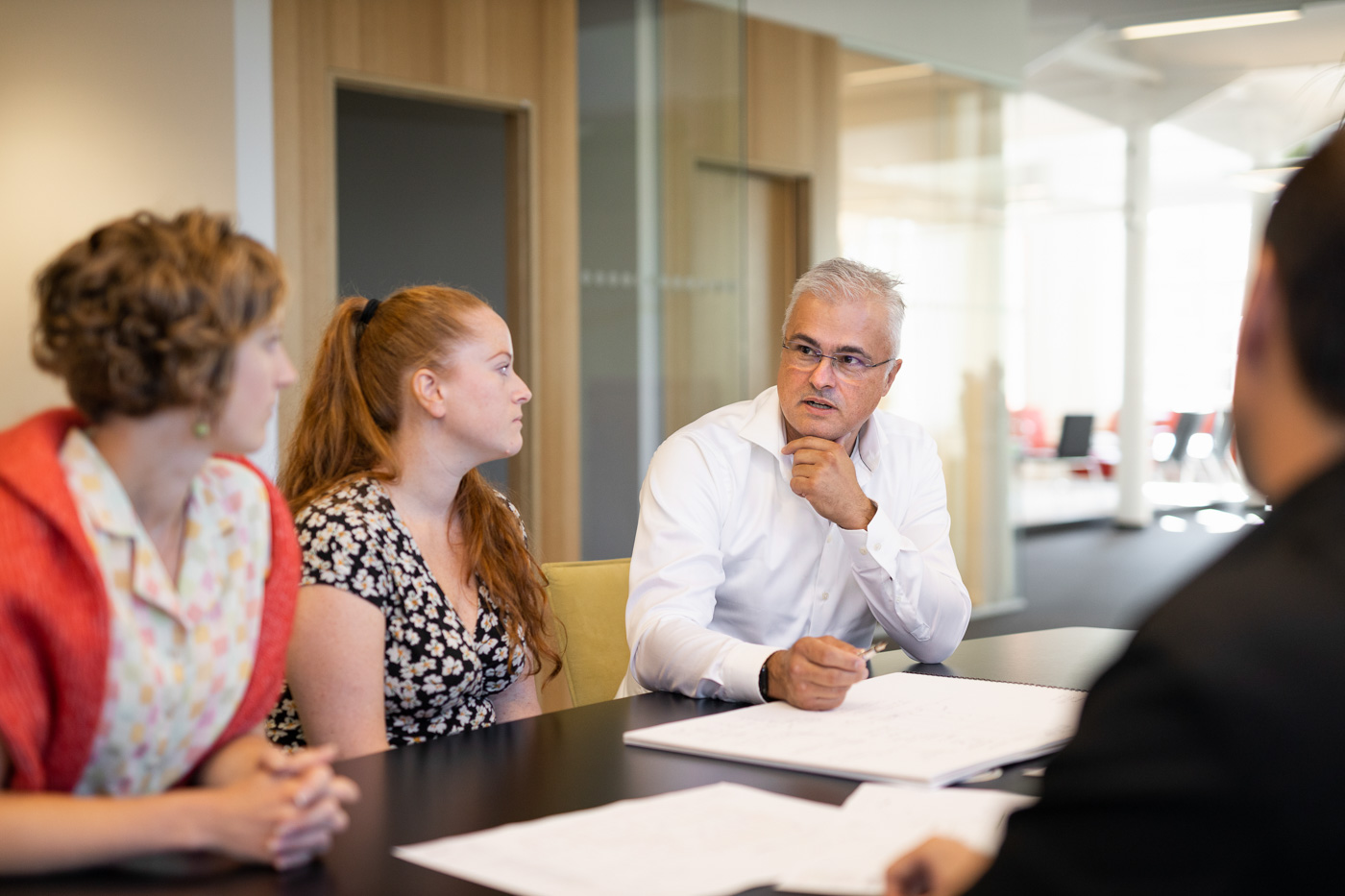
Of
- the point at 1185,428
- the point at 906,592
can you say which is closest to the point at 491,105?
the point at 906,592

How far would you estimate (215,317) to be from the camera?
1.03 meters

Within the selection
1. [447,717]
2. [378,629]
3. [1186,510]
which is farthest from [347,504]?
[1186,510]

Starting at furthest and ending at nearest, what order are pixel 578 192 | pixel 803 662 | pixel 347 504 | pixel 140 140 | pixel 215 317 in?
pixel 578 192
pixel 140 140
pixel 347 504
pixel 803 662
pixel 215 317

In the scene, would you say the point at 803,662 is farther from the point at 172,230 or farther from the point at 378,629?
the point at 172,230

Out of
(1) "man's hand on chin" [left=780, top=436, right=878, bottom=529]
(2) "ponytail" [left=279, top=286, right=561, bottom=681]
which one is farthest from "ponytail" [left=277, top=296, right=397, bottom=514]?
(1) "man's hand on chin" [left=780, top=436, right=878, bottom=529]

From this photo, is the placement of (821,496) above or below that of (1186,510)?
above

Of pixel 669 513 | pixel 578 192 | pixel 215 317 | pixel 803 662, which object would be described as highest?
pixel 578 192

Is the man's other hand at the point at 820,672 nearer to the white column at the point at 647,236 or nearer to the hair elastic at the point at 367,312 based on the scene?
the hair elastic at the point at 367,312

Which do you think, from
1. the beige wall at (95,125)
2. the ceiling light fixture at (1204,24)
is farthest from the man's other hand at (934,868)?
the ceiling light fixture at (1204,24)

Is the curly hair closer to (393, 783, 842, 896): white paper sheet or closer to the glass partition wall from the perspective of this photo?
(393, 783, 842, 896): white paper sheet

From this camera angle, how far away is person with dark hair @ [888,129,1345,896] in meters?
0.59

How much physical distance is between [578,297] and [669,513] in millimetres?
2987

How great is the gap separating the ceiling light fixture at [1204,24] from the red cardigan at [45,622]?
25.2 ft

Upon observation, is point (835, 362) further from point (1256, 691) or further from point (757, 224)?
point (757, 224)
